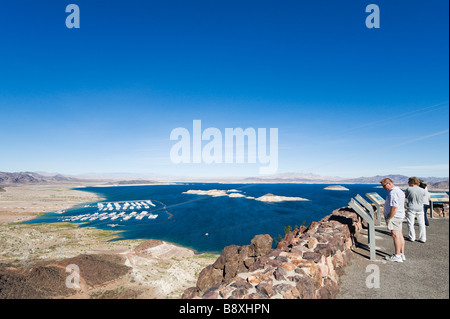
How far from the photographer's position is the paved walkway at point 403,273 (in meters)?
4.42

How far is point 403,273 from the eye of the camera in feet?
17.0

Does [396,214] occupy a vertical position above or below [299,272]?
above

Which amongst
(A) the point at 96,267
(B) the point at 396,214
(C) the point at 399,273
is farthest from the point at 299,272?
(A) the point at 96,267

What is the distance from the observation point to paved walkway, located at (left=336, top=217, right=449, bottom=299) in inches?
174

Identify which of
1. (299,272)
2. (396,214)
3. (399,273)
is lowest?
(399,273)

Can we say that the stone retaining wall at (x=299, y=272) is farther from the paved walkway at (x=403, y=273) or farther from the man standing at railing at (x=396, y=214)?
the man standing at railing at (x=396, y=214)

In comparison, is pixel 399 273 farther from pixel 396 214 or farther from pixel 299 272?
pixel 299 272

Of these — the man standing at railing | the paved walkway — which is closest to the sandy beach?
the paved walkway

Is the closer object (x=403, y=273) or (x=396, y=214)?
(x=403, y=273)

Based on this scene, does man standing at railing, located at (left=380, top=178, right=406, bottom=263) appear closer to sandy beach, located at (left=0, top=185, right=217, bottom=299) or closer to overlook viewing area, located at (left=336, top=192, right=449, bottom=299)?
overlook viewing area, located at (left=336, top=192, right=449, bottom=299)

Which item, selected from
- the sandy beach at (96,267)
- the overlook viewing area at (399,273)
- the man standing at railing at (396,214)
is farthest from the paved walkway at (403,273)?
the sandy beach at (96,267)

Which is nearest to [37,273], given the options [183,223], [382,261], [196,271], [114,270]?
[114,270]
